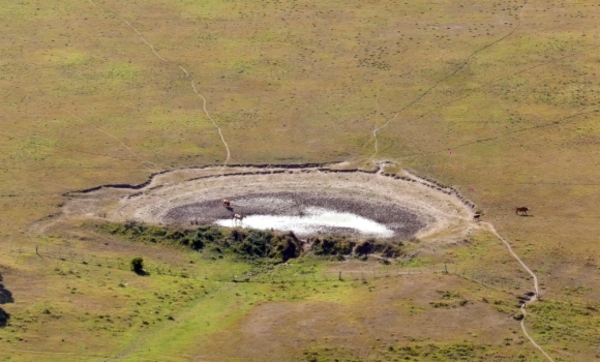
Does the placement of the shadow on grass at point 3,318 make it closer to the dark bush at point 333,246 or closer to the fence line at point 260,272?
the fence line at point 260,272

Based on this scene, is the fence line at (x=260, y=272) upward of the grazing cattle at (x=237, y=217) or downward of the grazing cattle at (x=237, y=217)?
downward

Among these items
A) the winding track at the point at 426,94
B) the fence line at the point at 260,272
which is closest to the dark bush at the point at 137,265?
the fence line at the point at 260,272

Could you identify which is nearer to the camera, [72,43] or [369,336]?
[369,336]

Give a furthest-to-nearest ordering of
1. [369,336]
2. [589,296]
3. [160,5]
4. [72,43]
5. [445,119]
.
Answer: [160,5]
[72,43]
[445,119]
[589,296]
[369,336]

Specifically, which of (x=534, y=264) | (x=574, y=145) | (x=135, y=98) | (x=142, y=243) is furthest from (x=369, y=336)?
(x=135, y=98)

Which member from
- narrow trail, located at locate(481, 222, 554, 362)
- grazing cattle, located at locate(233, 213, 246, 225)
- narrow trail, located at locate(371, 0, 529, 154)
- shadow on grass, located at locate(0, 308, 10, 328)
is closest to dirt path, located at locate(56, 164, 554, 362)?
narrow trail, located at locate(481, 222, 554, 362)

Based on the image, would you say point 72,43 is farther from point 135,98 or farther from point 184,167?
point 184,167

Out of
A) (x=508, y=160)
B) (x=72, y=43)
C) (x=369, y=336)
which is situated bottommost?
(x=369, y=336)
